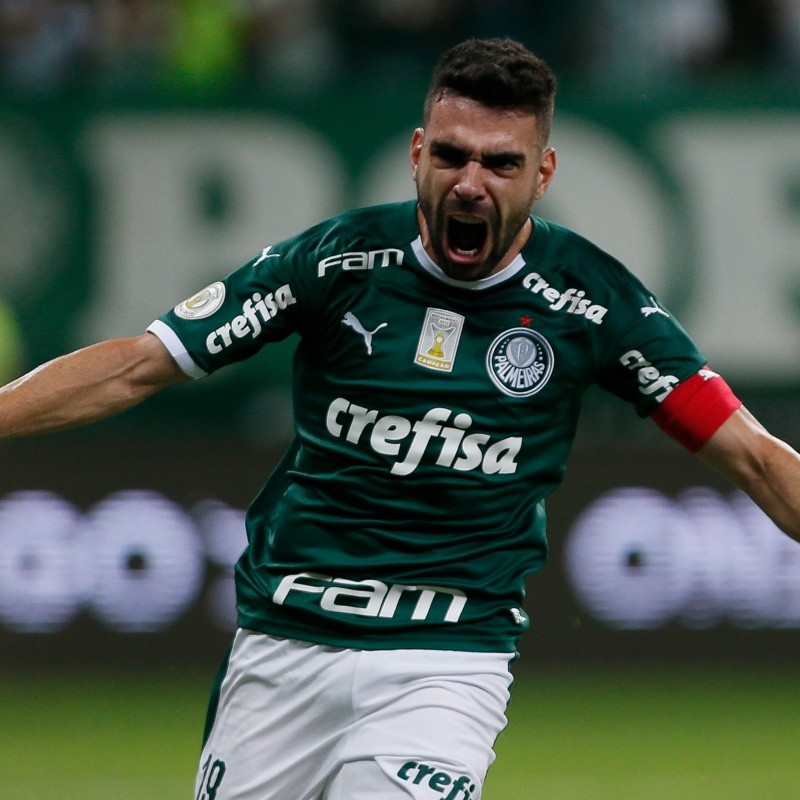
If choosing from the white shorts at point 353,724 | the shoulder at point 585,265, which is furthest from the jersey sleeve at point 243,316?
the white shorts at point 353,724

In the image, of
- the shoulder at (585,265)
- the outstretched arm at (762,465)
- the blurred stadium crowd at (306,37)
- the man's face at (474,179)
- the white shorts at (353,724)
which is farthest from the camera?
the blurred stadium crowd at (306,37)

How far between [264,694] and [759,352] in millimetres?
5758

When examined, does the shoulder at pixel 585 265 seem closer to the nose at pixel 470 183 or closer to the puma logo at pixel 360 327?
the nose at pixel 470 183

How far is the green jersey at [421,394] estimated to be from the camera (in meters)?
4.09

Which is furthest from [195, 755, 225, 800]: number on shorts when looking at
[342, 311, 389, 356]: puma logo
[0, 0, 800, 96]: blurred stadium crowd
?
[0, 0, 800, 96]: blurred stadium crowd

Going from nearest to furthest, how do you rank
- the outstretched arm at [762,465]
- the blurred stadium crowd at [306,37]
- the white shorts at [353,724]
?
the white shorts at [353,724]
the outstretched arm at [762,465]
the blurred stadium crowd at [306,37]

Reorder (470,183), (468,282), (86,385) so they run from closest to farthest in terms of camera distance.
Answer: (470,183) < (86,385) < (468,282)

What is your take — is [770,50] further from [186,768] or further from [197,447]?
[186,768]

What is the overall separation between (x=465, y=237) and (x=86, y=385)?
100cm

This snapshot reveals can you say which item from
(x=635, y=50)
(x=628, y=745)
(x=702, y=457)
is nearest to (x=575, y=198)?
(x=635, y=50)

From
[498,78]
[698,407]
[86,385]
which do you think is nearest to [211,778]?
[86,385]

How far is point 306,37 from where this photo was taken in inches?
385

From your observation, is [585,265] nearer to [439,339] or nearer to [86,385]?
[439,339]

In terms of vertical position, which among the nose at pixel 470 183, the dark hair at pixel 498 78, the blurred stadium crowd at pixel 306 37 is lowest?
the nose at pixel 470 183
